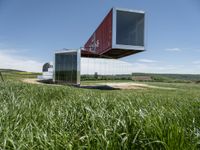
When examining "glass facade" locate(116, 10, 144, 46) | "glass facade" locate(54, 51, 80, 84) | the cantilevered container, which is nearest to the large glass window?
"glass facade" locate(54, 51, 80, 84)

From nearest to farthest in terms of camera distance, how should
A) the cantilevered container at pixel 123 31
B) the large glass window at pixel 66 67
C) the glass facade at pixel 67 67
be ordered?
the cantilevered container at pixel 123 31, the glass facade at pixel 67 67, the large glass window at pixel 66 67

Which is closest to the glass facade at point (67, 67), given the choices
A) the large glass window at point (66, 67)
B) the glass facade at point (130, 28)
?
the large glass window at point (66, 67)

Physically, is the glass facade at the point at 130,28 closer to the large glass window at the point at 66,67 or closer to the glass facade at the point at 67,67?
the glass facade at the point at 67,67

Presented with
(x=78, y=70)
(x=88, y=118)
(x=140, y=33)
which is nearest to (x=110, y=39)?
(x=140, y=33)

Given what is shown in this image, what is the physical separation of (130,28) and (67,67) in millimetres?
7814

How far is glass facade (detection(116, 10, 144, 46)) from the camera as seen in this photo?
19.0 meters

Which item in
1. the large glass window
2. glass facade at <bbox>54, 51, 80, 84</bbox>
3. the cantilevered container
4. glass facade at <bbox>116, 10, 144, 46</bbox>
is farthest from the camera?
the large glass window

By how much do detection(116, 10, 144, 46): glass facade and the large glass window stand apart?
17.2 feet

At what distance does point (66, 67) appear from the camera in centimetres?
2367

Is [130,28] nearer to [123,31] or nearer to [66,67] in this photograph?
[123,31]

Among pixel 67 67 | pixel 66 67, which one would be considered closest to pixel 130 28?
pixel 67 67

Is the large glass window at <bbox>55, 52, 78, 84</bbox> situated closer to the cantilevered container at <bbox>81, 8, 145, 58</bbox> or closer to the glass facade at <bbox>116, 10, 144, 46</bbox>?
the cantilevered container at <bbox>81, 8, 145, 58</bbox>

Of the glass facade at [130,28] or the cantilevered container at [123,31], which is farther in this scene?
the glass facade at [130,28]

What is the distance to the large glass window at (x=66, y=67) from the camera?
2234 centimetres
